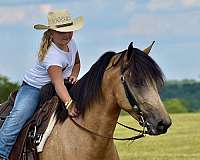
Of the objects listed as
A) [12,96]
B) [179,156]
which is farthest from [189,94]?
[12,96]

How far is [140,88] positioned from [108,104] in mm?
582

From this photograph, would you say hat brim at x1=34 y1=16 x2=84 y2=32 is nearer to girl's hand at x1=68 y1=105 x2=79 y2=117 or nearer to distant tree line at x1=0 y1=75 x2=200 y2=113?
girl's hand at x1=68 y1=105 x2=79 y2=117

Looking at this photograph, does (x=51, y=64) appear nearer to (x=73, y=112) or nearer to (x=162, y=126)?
(x=73, y=112)

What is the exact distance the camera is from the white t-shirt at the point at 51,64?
Answer: 8.67 m

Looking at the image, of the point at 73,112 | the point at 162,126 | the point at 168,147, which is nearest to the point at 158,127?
the point at 162,126

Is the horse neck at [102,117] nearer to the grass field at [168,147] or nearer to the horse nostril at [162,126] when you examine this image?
the horse nostril at [162,126]

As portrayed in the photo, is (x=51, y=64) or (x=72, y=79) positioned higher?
(x=51, y=64)

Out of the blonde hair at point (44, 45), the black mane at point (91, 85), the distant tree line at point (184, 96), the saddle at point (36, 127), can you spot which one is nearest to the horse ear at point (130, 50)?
the black mane at point (91, 85)

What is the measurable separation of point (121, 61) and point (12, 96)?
87.5 inches

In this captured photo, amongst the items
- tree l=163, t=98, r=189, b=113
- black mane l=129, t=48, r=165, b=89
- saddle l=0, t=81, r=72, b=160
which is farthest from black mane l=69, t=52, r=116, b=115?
tree l=163, t=98, r=189, b=113

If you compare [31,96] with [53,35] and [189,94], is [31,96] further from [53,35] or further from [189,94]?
[189,94]

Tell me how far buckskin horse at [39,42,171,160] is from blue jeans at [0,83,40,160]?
1.89 feet

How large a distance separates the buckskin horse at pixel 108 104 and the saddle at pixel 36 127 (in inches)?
7.2

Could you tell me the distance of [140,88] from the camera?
7.55 m
